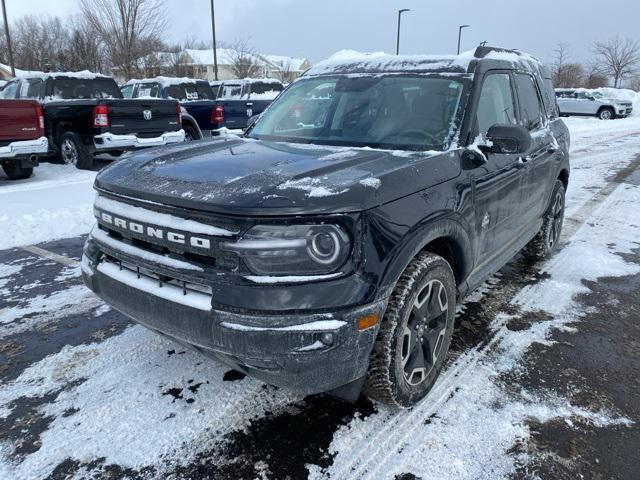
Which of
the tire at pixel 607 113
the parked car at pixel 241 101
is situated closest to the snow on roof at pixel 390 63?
the parked car at pixel 241 101

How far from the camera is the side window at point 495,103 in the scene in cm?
331

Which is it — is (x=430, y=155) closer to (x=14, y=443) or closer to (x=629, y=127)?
(x=14, y=443)

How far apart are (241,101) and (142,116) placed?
5.01 m

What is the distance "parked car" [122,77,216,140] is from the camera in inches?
533

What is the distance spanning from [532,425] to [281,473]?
1.31m

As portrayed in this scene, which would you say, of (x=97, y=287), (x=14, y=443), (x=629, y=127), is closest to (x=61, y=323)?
(x=97, y=287)

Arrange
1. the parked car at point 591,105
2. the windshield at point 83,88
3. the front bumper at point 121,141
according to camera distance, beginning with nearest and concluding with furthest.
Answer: the front bumper at point 121,141
the windshield at point 83,88
the parked car at point 591,105

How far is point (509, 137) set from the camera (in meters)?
2.96

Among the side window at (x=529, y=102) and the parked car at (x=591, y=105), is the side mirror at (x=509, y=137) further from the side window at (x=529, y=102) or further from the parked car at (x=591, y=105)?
the parked car at (x=591, y=105)

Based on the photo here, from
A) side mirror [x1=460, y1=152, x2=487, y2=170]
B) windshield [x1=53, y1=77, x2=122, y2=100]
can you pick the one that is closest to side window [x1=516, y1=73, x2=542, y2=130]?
side mirror [x1=460, y1=152, x2=487, y2=170]

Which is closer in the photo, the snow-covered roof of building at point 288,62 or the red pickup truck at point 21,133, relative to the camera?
the red pickup truck at point 21,133

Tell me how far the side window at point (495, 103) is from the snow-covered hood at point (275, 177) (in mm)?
601

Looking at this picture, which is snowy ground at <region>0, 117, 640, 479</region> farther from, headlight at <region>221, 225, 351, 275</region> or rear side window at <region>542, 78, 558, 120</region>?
rear side window at <region>542, 78, 558, 120</region>

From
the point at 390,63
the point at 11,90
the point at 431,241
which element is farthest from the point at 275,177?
the point at 11,90
